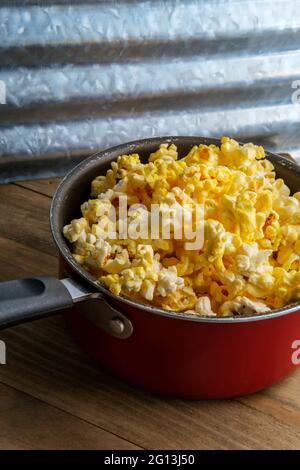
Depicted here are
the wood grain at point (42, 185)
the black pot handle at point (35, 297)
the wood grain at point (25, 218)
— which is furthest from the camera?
the wood grain at point (42, 185)

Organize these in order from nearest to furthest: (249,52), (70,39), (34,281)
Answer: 1. (34,281)
2. (70,39)
3. (249,52)

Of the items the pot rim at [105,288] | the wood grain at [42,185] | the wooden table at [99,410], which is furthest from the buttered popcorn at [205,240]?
the wood grain at [42,185]

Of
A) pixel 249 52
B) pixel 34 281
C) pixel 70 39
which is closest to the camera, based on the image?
pixel 34 281

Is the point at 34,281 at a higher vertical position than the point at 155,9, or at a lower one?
lower

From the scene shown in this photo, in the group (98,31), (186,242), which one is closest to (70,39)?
(98,31)

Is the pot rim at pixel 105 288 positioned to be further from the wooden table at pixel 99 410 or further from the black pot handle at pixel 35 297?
the wooden table at pixel 99 410

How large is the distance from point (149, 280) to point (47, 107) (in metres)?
0.51

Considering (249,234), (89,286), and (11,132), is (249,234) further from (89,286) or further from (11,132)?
(11,132)

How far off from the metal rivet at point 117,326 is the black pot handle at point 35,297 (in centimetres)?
3

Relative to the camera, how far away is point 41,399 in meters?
0.83

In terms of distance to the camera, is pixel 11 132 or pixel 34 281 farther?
pixel 11 132

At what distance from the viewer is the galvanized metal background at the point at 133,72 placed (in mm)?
1132

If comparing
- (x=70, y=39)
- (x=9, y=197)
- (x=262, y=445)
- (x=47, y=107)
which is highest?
(x=70, y=39)

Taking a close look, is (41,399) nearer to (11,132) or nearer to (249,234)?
(249,234)
